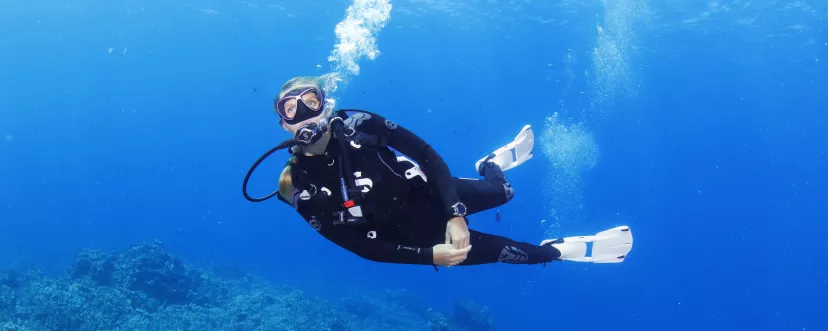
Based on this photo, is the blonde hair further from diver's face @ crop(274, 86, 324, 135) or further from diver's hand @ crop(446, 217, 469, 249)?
diver's hand @ crop(446, 217, 469, 249)

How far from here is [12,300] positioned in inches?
544

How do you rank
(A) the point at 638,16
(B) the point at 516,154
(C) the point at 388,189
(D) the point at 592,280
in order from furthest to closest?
(D) the point at 592,280 < (A) the point at 638,16 < (B) the point at 516,154 < (C) the point at 388,189

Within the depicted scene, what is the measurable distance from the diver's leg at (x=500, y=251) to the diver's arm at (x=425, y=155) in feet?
2.87

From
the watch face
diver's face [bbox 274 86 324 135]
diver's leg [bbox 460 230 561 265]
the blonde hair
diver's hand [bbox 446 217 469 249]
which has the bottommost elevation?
diver's hand [bbox 446 217 469 249]

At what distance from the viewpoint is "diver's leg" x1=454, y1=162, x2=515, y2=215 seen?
5.21 metres

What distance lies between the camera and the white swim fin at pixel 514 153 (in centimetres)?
696

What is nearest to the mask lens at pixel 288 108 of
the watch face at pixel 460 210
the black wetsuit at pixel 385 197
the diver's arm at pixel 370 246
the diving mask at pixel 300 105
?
the diving mask at pixel 300 105

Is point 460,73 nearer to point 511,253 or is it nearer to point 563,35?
point 563,35

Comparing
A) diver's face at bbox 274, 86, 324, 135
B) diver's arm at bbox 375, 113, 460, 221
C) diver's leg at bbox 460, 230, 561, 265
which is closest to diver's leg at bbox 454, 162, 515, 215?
diver's leg at bbox 460, 230, 561, 265

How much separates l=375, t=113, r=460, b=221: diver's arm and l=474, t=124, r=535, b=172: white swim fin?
2.91 metres

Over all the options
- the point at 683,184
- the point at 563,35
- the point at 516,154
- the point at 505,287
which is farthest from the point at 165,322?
the point at 683,184

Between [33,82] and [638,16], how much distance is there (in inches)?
3402

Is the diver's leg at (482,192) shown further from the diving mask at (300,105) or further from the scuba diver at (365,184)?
the diving mask at (300,105)

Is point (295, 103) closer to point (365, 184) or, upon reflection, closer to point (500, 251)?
point (365, 184)
